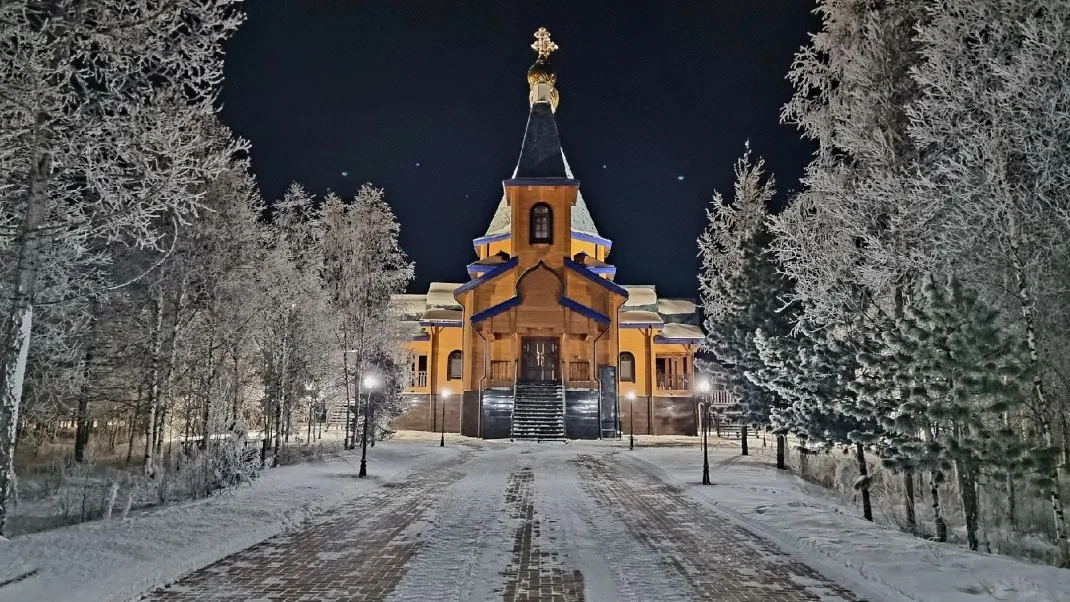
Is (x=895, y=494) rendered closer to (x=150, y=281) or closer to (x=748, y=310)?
(x=748, y=310)

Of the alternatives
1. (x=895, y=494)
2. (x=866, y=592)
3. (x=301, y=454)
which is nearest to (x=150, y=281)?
(x=301, y=454)

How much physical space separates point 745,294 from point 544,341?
625 inches

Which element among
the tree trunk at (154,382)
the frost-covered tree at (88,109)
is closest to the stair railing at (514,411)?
the tree trunk at (154,382)

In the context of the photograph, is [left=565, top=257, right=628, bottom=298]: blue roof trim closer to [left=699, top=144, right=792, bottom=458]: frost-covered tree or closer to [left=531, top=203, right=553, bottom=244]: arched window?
[left=531, top=203, right=553, bottom=244]: arched window

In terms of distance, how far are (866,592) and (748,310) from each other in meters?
13.3

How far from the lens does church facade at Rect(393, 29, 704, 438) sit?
1227 inches

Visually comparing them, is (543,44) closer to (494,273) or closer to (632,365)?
(494,273)

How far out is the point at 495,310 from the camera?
1265 inches

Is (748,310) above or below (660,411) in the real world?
above

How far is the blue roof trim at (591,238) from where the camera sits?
4097 cm

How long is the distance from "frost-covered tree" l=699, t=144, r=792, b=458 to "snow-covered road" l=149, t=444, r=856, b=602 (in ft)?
22.3

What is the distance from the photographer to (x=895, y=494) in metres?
15.6

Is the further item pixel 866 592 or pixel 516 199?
pixel 516 199

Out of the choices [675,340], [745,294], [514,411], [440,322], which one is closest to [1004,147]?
[745,294]
